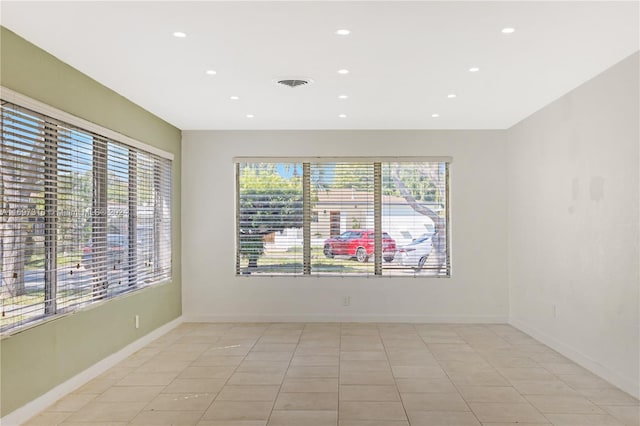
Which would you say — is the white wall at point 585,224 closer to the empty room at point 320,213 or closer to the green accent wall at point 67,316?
the empty room at point 320,213

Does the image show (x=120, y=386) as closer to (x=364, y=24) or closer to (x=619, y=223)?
(x=364, y=24)

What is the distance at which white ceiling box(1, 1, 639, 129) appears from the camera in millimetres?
2822

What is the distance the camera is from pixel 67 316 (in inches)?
149

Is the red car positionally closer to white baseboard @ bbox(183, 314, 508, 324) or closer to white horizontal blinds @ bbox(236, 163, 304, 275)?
white horizontal blinds @ bbox(236, 163, 304, 275)

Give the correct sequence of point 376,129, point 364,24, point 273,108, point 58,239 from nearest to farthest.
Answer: point 364,24, point 58,239, point 273,108, point 376,129

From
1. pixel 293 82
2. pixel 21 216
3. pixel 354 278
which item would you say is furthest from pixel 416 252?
pixel 21 216

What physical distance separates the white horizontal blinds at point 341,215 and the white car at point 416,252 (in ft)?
1.40

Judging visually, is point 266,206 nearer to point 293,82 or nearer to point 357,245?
point 357,245

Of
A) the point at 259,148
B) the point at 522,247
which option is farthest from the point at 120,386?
the point at 522,247

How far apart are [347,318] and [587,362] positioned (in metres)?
2.94

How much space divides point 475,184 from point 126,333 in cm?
468

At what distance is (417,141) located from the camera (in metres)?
6.45

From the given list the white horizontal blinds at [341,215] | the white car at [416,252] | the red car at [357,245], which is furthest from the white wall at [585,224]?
the white horizontal blinds at [341,215]

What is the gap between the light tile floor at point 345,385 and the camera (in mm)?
3295
